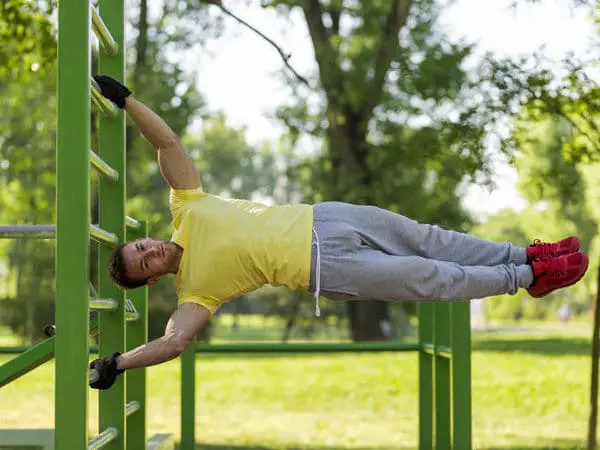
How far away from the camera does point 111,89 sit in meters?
3.93

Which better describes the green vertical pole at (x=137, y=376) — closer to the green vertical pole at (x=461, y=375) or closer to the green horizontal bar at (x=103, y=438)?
the green horizontal bar at (x=103, y=438)

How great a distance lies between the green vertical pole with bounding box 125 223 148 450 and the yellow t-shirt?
962 millimetres

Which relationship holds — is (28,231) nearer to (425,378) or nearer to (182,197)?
(182,197)

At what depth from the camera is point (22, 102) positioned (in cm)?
2200

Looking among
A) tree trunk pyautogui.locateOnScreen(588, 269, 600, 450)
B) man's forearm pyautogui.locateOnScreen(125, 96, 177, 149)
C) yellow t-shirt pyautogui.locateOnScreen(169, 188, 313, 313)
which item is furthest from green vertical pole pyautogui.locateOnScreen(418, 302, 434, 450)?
man's forearm pyautogui.locateOnScreen(125, 96, 177, 149)

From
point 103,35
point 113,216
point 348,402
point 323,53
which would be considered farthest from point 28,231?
point 323,53

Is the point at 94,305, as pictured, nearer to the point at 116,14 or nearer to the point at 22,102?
the point at 116,14

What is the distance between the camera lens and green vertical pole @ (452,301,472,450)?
526 cm

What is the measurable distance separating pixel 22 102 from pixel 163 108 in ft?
15.3

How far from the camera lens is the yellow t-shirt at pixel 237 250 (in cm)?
403

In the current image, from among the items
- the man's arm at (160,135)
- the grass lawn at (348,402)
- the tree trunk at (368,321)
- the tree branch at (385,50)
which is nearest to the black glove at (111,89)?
the man's arm at (160,135)

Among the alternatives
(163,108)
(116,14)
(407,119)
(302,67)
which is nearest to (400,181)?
(407,119)

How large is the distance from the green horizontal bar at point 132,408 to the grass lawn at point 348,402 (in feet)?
13.7

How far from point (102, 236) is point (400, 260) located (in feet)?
3.38
